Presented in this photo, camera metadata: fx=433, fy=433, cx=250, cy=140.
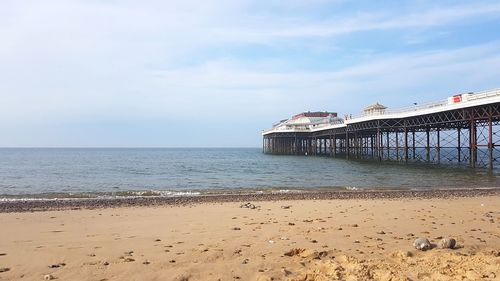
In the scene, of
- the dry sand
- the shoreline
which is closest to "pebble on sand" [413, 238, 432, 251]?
the dry sand

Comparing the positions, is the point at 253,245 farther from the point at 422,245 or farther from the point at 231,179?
the point at 231,179

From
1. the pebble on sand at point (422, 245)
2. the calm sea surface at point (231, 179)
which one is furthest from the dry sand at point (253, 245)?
the calm sea surface at point (231, 179)

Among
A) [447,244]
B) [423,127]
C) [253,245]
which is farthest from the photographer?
[423,127]

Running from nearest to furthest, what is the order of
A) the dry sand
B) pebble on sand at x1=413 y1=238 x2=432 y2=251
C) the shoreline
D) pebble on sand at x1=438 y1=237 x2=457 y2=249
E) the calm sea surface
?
1. the dry sand
2. pebble on sand at x1=413 y1=238 x2=432 y2=251
3. pebble on sand at x1=438 y1=237 x2=457 y2=249
4. the shoreline
5. the calm sea surface

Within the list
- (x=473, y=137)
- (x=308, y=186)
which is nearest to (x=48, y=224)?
→ (x=308, y=186)

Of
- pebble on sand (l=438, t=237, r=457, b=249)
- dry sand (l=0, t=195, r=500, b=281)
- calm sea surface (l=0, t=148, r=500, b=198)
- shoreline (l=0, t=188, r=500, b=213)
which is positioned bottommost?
calm sea surface (l=0, t=148, r=500, b=198)

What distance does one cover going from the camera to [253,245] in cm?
750

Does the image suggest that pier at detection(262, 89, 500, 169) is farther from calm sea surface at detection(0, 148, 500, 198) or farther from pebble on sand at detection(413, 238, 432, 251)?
pebble on sand at detection(413, 238, 432, 251)

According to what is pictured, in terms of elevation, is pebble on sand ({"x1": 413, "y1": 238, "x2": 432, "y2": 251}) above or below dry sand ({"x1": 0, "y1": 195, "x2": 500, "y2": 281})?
above

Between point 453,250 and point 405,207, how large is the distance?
6471 mm

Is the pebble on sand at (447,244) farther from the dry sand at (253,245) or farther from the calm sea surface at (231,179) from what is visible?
the calm sea surface at (231,179)

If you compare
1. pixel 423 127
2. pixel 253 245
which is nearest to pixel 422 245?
pixel 253 245

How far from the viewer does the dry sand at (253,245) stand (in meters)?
5.76

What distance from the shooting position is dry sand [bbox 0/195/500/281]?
5.76 m
